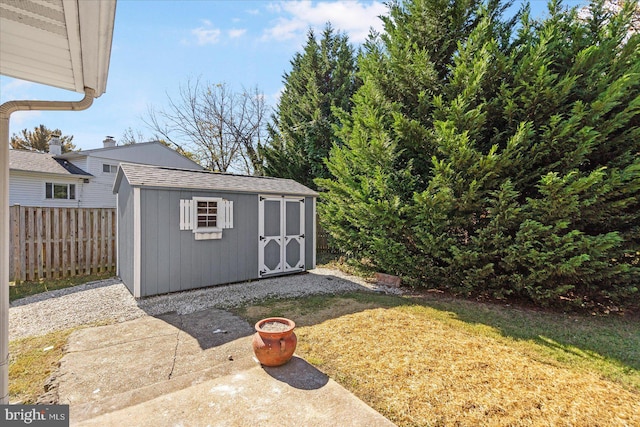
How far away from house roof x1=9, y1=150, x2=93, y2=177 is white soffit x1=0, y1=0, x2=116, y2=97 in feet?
51.9

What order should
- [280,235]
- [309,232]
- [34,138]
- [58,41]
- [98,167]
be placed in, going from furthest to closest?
[34,138] < [98,167] < [309,232] < [280,235] < [58,41]

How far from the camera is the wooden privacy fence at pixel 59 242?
6383 mm

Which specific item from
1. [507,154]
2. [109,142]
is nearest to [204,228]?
[507,154]

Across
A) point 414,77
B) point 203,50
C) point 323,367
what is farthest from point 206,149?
point 323,367

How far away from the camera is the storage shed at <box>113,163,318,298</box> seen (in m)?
5.66

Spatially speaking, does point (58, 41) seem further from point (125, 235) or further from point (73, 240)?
point (73, 240)

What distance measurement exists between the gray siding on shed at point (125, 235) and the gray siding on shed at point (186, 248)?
1.38ft

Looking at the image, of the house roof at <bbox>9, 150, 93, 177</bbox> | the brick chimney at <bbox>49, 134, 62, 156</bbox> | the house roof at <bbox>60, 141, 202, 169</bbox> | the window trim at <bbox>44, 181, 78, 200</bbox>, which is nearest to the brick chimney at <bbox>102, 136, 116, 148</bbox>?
the house roof at <bbox>60, 141, 202, 169</bbox>

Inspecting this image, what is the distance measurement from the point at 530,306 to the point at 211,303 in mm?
6206

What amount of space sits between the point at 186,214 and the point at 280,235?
238 cm

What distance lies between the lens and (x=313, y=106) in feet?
44.2

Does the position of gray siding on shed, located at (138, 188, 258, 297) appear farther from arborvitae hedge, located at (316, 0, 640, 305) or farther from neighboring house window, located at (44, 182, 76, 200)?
neighboring house window, located at (44, 182, 76, 200)

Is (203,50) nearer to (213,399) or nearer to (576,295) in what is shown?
(213,399)

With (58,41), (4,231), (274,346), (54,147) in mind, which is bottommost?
(274,346)
